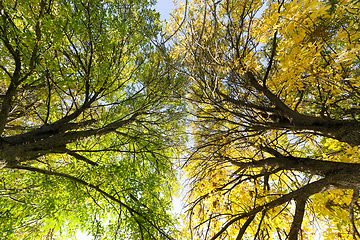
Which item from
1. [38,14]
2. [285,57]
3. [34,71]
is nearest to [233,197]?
[285,57]

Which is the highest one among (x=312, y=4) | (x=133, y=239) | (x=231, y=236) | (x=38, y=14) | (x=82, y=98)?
(x=82, y=98)

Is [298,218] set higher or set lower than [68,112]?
lower

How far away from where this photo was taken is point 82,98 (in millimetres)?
5414

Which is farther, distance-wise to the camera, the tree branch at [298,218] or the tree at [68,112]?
the tree at [68,112]

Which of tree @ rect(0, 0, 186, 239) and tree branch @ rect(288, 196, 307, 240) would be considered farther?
tree @ rect(0, 0, 186, 239)

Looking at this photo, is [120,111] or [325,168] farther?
[120,111]

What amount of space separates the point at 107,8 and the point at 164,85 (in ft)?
7.53

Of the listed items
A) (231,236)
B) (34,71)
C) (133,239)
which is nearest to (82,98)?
(34,71)

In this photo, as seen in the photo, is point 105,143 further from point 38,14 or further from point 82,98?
point 38,14

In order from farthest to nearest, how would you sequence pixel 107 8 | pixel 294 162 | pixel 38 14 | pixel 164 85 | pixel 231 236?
1. pixel 164 85
2. pixel 107 8
3. pixel 231 236
4. pixel 294 162
5. pixel 38 14

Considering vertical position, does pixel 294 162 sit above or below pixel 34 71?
below

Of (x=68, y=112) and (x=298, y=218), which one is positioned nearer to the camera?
(x=298, y=218)

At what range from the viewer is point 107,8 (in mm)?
3922

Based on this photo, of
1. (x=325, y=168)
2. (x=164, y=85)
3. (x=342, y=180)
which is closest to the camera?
(x=342, y=180)
